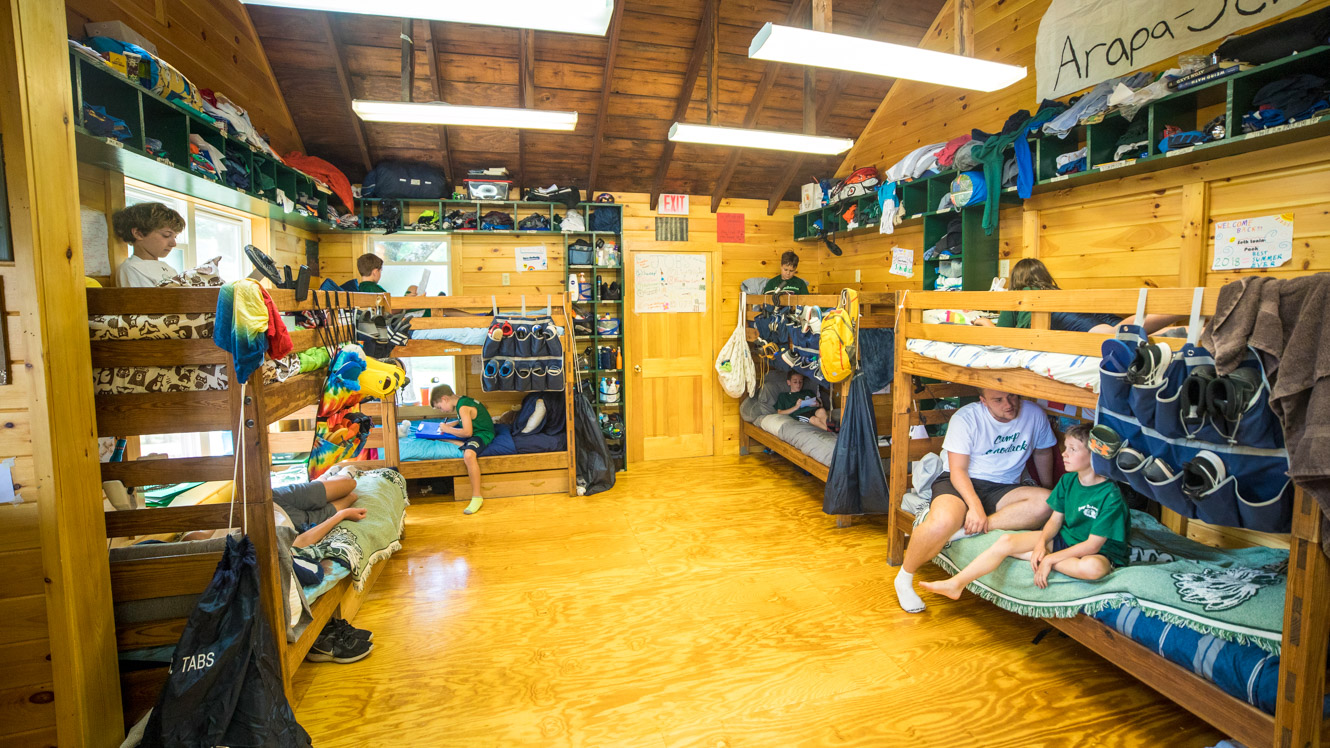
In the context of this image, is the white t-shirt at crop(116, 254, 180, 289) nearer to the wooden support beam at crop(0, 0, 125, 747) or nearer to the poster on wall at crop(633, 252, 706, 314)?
the wooden support beam at crop(0, 0, 125, 747)

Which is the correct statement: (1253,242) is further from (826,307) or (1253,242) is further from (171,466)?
(171,466)

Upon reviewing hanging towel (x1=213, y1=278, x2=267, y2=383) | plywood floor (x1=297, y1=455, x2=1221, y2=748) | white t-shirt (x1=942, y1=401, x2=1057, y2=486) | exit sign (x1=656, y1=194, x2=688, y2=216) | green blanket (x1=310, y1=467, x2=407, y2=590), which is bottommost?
plywood floor (x1=297, y1=455, x2=1221, y2=748)

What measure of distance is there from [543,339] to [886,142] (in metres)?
3.37

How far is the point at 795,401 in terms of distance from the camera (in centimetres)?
567

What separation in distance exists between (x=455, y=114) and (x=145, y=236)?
1775mm

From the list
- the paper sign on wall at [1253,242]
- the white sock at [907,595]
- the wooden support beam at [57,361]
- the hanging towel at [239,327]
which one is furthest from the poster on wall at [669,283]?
the wooden support beam at [57,361]

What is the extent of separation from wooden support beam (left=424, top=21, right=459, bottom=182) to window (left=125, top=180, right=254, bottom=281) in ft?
5.15

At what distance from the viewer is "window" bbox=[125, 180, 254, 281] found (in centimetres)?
325

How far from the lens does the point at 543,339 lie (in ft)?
15.6

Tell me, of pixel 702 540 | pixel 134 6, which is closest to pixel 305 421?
A: pixel 134 6

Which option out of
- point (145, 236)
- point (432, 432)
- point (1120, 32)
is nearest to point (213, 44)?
point (145, 236)

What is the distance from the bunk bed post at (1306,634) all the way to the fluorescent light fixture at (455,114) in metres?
3.83

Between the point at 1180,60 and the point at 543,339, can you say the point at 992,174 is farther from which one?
the point at 543,339

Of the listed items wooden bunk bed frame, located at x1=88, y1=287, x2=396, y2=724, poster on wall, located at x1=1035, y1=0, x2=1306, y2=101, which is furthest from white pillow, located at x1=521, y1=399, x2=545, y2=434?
poster on wall, located at x1=1035, y1=0, x2=1306, y2=101
